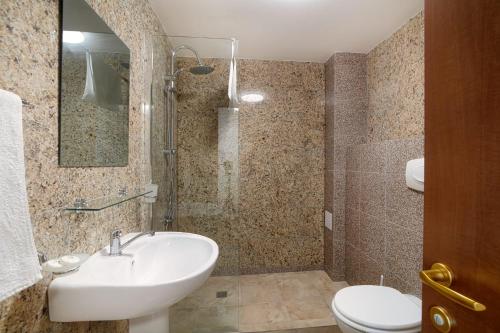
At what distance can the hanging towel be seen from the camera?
1071 millimetres

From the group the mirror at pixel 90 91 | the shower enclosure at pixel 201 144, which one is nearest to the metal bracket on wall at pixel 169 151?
the shower enclosure at pixel 201 144

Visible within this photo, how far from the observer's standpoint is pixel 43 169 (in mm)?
812

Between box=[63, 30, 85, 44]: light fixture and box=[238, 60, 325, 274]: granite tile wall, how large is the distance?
71.6 inches

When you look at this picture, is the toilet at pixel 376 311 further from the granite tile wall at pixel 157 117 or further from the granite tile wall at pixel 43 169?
the granite tile wall at pixel 157 117

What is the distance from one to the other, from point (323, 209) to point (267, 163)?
0.86m

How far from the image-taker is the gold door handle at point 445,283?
48 centimetres

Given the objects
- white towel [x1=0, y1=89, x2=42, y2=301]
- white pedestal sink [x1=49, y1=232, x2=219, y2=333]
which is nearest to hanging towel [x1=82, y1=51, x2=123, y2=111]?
white towel [x1=0, y1=89, x2=42, y2=301]

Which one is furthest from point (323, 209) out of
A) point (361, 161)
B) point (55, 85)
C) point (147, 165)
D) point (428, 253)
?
point (55, 85)

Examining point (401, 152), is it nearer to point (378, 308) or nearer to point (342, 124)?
point (342, 124)

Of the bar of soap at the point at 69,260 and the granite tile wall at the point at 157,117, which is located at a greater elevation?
the granite tile wall at the point at 157,117

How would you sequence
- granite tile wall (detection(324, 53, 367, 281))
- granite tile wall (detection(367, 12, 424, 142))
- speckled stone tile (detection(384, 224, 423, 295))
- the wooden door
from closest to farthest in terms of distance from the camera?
the wooden door
speckled stone tile (detection(384, 224, 423, 295))
granite tile wall (detection(367, 12, 424, 142))
granite tile wall (detection(324, 53, 367, 281))

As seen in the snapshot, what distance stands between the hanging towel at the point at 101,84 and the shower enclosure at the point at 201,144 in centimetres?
58

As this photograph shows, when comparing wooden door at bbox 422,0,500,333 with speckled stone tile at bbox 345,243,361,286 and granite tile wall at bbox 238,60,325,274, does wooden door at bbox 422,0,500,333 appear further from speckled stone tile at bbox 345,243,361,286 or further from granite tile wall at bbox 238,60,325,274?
granite tile wall at bbox 238,60,325,274

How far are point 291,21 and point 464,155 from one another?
1913 mm
